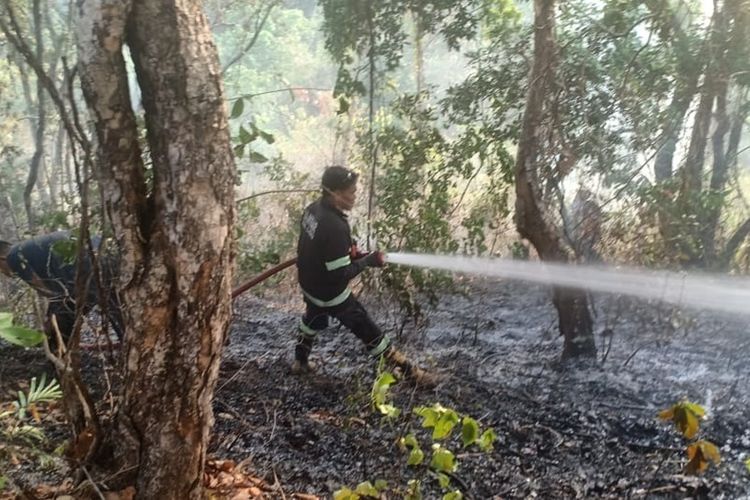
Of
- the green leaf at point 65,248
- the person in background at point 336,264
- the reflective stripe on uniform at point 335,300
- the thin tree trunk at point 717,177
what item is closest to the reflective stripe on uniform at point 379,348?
the person in background at point 336,264

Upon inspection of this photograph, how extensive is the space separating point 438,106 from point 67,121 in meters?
5.41

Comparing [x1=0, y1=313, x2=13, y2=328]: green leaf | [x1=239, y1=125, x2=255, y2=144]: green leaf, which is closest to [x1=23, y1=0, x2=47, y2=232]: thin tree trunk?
[x1=239, y1=125, x2=255, y2=144]: green leaf

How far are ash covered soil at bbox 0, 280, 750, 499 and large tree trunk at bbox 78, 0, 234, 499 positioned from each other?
877 millimetres

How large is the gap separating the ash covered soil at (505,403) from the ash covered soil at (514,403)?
12mm

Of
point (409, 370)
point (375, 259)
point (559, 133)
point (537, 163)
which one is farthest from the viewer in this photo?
point (559, 133)

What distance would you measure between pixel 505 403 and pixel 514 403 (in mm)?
67

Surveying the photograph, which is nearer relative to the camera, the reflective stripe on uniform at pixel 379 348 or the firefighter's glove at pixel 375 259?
the firefighter's glove at pixel 375 259

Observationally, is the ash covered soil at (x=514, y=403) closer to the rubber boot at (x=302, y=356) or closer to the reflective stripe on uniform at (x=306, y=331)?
the rubber boot at (x=302, y=356)

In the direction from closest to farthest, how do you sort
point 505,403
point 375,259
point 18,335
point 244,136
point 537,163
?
point 18,335 → point 244,136 → point 375,259 → point 505,403 → point 537,163

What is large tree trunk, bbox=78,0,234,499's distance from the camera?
7.24 feet

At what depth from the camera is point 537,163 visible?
203 inches

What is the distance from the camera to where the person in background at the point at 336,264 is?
430cm

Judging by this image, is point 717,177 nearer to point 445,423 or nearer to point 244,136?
point 244,136

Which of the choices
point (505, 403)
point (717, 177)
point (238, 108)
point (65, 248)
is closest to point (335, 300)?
point (505, 403)
